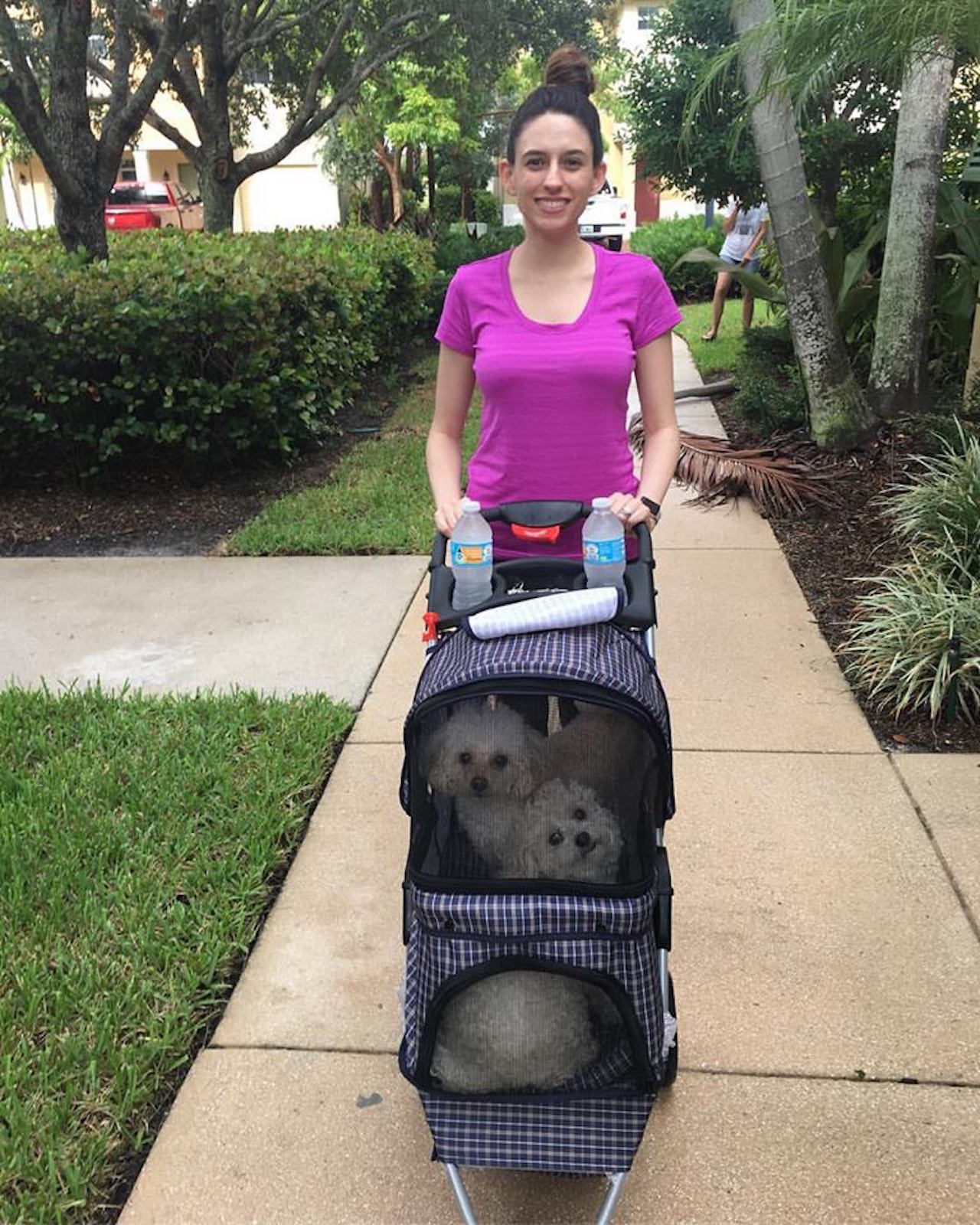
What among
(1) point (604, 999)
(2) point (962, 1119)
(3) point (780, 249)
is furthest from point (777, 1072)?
(3) point (780, 249)

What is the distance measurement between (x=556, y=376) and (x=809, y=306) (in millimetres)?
4821

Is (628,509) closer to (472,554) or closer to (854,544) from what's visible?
(472,554)

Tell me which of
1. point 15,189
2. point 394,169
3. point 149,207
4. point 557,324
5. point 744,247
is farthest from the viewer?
point 15,189

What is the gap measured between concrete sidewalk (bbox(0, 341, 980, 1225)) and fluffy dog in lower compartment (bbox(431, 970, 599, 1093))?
0.42m

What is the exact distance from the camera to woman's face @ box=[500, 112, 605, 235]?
6.98 ft

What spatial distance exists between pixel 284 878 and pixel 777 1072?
4.70ft

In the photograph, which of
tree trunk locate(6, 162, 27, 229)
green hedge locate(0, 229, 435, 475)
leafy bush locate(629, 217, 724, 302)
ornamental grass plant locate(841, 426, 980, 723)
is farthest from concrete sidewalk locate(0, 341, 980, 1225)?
tree trunk locate(6, 162, 27, 229)

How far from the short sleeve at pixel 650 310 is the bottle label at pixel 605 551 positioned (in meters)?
0.52

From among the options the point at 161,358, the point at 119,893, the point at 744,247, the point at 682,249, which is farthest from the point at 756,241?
the point at 119,893

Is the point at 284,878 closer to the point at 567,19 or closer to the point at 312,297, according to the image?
the point at 312,297

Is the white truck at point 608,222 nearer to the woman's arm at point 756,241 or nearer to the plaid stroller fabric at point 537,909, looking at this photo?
the woman's arm at point 756,241

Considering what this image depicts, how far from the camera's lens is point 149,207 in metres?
24.0

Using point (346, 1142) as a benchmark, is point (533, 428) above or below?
above

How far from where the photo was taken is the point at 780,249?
6.41m
